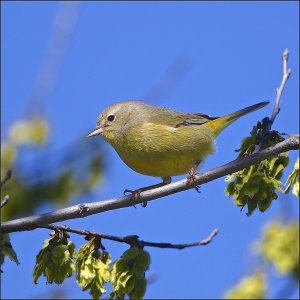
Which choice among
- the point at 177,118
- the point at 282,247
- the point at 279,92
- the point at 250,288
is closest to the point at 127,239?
the point at 279,92

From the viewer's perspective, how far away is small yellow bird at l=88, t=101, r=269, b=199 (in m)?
5.30

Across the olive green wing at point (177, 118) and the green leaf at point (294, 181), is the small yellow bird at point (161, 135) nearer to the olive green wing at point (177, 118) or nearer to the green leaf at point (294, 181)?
the olive green wing at point (177, 118)

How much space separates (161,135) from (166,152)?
0.25 m

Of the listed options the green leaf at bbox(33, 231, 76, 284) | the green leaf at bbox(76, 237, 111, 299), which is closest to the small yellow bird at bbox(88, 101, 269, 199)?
the green leaf at bbox(76, 237, 111, 299)

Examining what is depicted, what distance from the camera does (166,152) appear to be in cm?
530

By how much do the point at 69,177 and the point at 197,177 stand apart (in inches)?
131

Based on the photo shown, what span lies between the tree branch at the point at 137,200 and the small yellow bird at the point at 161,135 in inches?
42.5

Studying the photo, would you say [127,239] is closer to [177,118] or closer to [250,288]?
[250,288]

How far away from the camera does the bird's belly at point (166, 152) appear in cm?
528

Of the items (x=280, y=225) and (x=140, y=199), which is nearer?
(x=140, y=199)

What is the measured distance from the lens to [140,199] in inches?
155

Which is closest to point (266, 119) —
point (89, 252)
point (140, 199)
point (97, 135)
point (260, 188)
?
point (260, 188)

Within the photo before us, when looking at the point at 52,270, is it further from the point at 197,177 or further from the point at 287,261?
the point at 287,261

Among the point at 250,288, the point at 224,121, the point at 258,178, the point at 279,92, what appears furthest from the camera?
the point at 224,121
